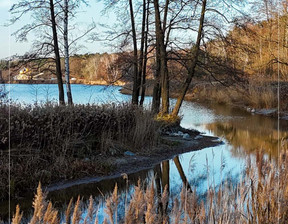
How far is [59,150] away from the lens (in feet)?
24.7

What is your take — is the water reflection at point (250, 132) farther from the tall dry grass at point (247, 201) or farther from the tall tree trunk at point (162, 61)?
the tall dry grass at point (247, 201)

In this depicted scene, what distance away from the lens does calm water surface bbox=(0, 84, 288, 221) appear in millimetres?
5836

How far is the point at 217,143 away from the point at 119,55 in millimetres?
5826

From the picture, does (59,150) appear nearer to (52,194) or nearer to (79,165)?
(79,165)

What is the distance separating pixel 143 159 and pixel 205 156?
2145 mm

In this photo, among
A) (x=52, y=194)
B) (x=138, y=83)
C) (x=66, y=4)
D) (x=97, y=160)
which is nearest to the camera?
(x=52, y=194)

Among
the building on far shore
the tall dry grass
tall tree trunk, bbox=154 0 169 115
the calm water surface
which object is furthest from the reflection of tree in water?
the building on far shore

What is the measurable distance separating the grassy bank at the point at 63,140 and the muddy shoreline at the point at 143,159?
0.18 meters

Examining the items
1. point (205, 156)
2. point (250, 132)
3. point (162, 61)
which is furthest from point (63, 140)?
point (250, 132)

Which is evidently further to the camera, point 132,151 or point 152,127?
point 152,127

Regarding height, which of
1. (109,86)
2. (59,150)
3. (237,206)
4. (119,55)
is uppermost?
(119,55)

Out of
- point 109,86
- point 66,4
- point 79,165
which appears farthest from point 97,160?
point 66,4

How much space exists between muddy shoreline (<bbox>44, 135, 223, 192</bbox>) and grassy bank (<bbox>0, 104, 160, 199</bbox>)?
180 mm

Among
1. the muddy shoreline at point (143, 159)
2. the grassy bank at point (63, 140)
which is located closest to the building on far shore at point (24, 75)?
the grassy bank at point (63, 140)
